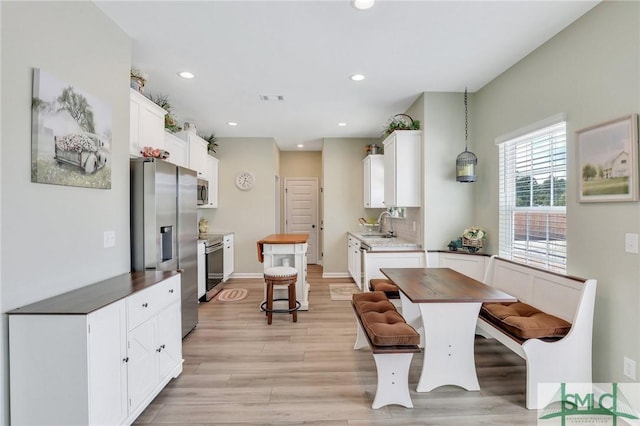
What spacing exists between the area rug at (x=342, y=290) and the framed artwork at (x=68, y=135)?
3.46 m

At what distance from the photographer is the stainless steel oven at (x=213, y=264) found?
449 centimetres

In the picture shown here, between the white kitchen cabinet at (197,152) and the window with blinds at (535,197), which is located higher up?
the white kitchen cabinet at (197,152)

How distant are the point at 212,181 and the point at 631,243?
217 inches

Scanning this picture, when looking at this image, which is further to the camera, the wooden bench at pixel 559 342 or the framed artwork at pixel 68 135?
the wooden bench at pixel 559 342

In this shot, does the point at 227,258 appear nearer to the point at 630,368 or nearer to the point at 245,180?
the point at 245,180

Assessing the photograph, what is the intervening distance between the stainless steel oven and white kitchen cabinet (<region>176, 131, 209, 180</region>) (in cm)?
113

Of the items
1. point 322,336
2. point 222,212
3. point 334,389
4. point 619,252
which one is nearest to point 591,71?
point 619,252

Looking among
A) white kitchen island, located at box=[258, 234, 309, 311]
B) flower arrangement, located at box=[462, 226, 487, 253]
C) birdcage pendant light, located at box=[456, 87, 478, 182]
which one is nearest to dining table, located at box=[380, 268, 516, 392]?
flower arrangement, located at box=[462, 226, 487, 253]

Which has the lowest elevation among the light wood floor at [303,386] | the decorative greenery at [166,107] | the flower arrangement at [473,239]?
the light wood floor at [303,386]

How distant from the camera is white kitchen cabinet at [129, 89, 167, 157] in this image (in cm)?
275

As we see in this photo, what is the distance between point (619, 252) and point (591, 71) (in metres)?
1.33

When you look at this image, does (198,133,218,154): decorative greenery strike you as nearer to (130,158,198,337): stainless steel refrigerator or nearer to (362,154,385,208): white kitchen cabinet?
(130,158,198,337): stainless steel refrigerator

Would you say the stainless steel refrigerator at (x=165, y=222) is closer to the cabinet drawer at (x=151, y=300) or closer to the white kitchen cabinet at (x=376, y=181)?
the cabinet drawer at (x=151, y=300)

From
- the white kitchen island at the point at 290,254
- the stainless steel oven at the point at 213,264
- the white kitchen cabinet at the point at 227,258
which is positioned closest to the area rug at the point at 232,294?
the stainless steel oven at the point at 213,264
